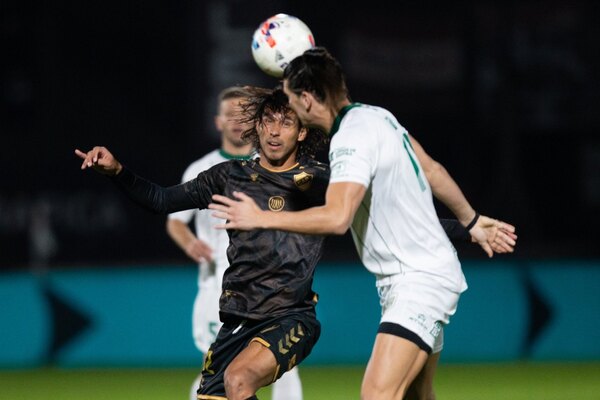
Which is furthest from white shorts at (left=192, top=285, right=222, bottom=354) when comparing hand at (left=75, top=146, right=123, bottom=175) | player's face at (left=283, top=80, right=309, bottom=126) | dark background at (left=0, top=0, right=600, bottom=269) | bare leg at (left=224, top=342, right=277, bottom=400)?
dark background at (left=0, top=0, right=600, bottom=269)

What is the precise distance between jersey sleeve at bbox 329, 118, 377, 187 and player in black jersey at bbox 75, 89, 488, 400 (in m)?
1.02

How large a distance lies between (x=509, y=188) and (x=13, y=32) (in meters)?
6.69

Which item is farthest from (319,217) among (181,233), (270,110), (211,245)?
(181,233)

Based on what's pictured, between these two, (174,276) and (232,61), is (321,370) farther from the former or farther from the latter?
(232,61)

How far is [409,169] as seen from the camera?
17.1 ft

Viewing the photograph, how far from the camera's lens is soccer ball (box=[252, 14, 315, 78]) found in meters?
5.95

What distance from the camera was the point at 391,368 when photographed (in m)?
5.04

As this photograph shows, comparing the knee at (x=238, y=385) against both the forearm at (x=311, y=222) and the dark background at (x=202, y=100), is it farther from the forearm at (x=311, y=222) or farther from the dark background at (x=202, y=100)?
the dark background at (x=202, y=100)

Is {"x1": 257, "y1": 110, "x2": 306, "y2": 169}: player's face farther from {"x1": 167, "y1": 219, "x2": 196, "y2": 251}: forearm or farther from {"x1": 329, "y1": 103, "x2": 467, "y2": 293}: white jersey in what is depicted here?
{"x1": 167, "y1": 219, "x2": 196, "y2": 251}: forearm

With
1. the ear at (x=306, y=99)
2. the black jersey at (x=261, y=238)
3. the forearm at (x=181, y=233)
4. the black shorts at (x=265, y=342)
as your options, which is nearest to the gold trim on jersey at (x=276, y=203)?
the black jersey at (x=261, y=238)

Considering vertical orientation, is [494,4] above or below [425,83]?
above

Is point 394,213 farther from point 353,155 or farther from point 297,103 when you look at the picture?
point 297,103

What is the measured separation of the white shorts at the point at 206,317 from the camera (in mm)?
8141

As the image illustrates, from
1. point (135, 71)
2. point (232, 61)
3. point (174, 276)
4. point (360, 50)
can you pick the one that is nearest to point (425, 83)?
point (360, 50)
